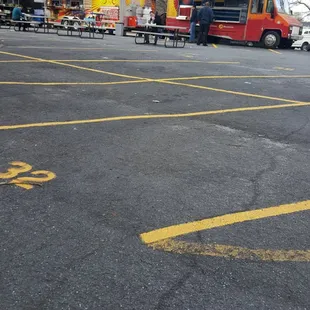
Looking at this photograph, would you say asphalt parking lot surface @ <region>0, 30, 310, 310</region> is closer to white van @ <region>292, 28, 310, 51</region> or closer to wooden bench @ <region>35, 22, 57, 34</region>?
white van @ <region>292, 28, 310, 51</region>

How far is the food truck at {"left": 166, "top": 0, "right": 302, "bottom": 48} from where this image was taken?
2178cm

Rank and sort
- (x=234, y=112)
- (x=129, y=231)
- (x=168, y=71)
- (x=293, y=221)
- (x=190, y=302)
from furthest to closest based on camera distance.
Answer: (x=168, y=71) → (x=234, y=112) → (x=293, y=221) → (x=129, y=231) → (x=190, y=302)

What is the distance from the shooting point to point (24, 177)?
3.89 meters

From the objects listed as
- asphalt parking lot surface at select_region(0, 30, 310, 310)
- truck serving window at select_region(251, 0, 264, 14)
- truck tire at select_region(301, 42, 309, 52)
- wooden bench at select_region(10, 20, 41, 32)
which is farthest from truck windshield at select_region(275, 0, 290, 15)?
asphalt parking lot surface at select_region(0, 30, 310, 310)

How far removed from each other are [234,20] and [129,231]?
21.7m

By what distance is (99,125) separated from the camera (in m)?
5.77

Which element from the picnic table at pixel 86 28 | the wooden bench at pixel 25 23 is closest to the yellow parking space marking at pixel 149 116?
the picnic table at pixel 86 28

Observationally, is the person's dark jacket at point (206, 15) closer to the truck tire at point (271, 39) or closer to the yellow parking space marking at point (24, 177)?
the truck tire at point (271, 39)

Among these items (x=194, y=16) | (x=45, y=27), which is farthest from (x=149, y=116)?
(x=45, y=27)

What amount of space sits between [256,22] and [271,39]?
1.29 m

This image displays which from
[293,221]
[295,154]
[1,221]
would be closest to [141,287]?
[1,221]

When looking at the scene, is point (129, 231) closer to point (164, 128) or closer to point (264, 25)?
point (164, 128)

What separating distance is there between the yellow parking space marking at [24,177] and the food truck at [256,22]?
20618 millimetres

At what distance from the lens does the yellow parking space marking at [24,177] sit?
12.3ft
